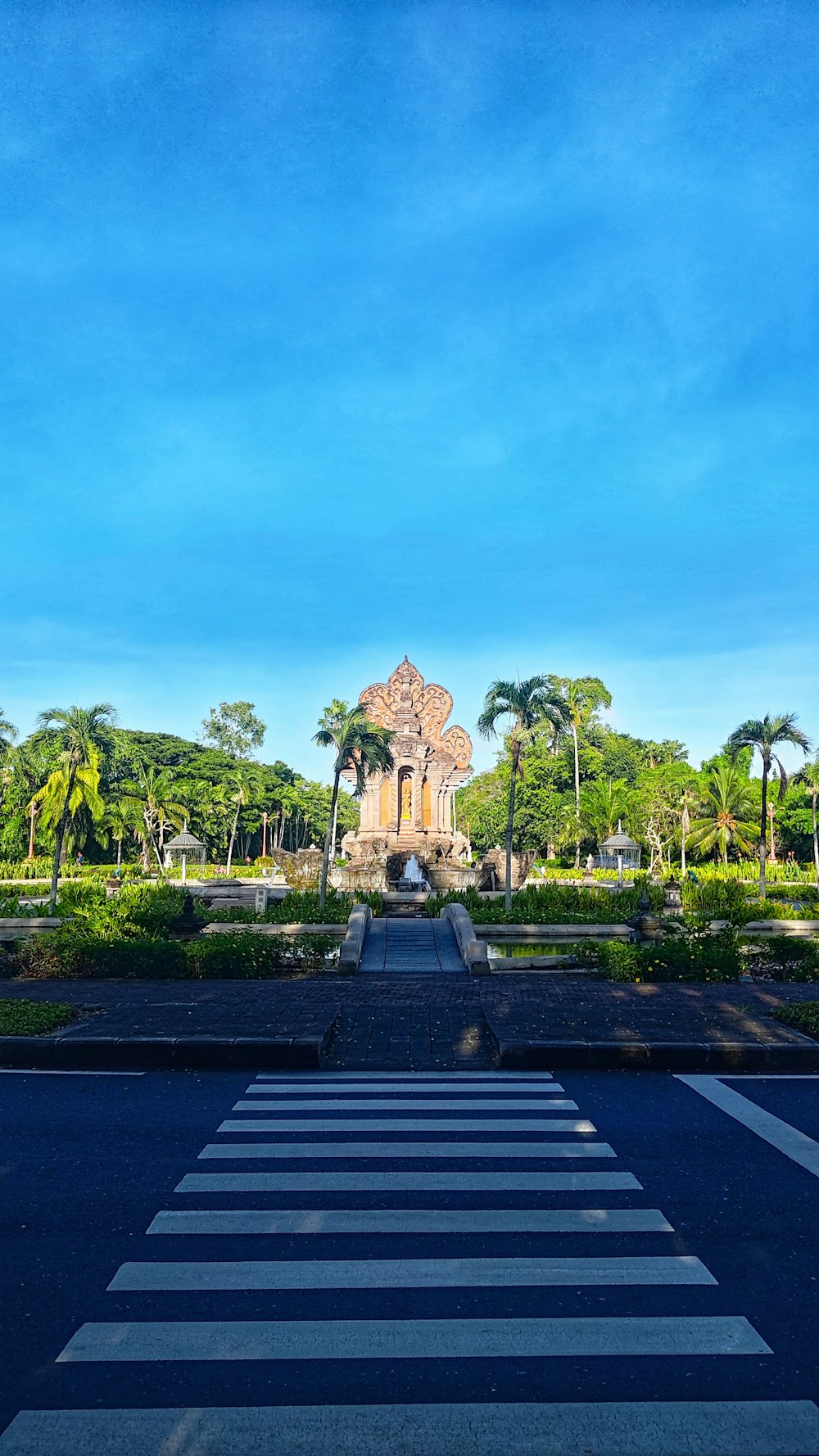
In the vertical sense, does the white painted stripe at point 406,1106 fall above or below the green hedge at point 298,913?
below

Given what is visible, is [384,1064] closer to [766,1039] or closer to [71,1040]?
[71,1040]

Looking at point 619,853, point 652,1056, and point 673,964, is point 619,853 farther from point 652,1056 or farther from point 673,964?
point 652,1056

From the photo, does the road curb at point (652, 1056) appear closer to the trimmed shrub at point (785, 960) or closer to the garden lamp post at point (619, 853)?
the trimmed shrub at point (785, 960)

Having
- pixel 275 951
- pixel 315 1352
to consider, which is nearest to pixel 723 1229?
pixel 315 1352

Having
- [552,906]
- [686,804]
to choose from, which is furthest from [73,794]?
[686,804]

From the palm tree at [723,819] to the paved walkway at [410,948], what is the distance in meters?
33.8

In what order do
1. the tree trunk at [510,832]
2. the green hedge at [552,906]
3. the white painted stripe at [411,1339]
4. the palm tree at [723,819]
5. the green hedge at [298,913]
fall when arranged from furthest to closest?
1. the palm tree at [723,819]
2. the tree trunk at [510,832]
3. the green hedge at [552,906]
4. the green hedge at [298,913]
5. the white painted stripe at [411,1339]

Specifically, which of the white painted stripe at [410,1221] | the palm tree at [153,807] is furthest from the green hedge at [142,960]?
the palm tree at [153,807]

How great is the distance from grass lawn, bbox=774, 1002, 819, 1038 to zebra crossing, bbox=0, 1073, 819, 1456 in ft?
15.8

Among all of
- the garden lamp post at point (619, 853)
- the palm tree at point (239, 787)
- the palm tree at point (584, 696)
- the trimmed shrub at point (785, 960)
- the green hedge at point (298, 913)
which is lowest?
the trimmed shrub at point (785, 960)

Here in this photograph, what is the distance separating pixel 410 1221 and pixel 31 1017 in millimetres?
6444

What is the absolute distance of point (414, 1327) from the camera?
13.6ft

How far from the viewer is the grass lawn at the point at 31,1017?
9.54 m

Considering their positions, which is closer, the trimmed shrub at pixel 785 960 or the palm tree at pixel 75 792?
the trimmed shrub at pixel 785 960
